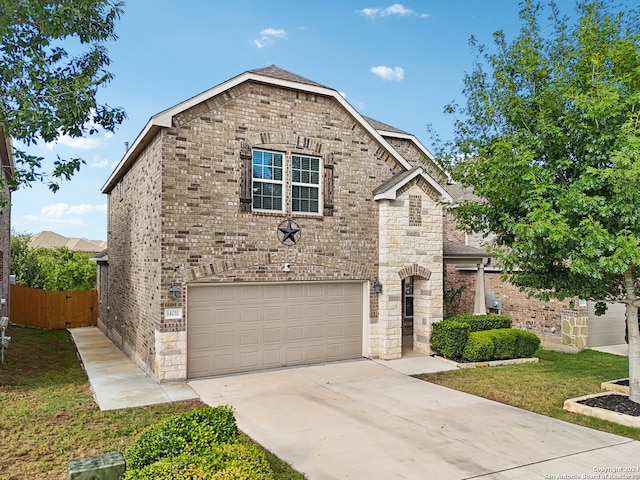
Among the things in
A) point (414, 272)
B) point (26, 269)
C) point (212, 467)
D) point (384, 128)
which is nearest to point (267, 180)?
point (414, 272)

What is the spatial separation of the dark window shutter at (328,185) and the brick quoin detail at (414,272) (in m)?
2.73

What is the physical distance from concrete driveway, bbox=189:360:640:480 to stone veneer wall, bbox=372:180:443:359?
99.2 inches

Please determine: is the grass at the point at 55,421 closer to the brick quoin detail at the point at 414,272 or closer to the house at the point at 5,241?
the house at the point at 5,241

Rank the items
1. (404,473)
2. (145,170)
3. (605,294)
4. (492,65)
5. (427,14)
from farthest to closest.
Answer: (427,14), (145,170), (492,65), (605,294), (404,473)

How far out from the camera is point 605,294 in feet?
29.9

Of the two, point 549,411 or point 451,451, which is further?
point 549,411

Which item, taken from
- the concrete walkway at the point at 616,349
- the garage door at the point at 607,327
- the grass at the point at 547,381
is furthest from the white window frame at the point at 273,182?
the concrete walkway at the point at 616,349

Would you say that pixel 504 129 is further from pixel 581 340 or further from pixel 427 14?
pixel 581 340

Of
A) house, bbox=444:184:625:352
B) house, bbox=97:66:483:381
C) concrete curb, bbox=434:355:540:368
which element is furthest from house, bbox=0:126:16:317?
house, bbox=444:184:625:352

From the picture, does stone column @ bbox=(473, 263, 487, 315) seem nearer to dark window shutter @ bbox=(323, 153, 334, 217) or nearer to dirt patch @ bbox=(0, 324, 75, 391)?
dark window shutter @ bbox=(323, 153, 334, 217)

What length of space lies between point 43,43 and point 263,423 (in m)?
8.89

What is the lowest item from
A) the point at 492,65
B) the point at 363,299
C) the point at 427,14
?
the point at 363,299

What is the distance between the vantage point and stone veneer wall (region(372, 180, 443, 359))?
1270cm

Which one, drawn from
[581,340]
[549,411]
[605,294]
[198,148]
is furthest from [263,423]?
[581,340]
